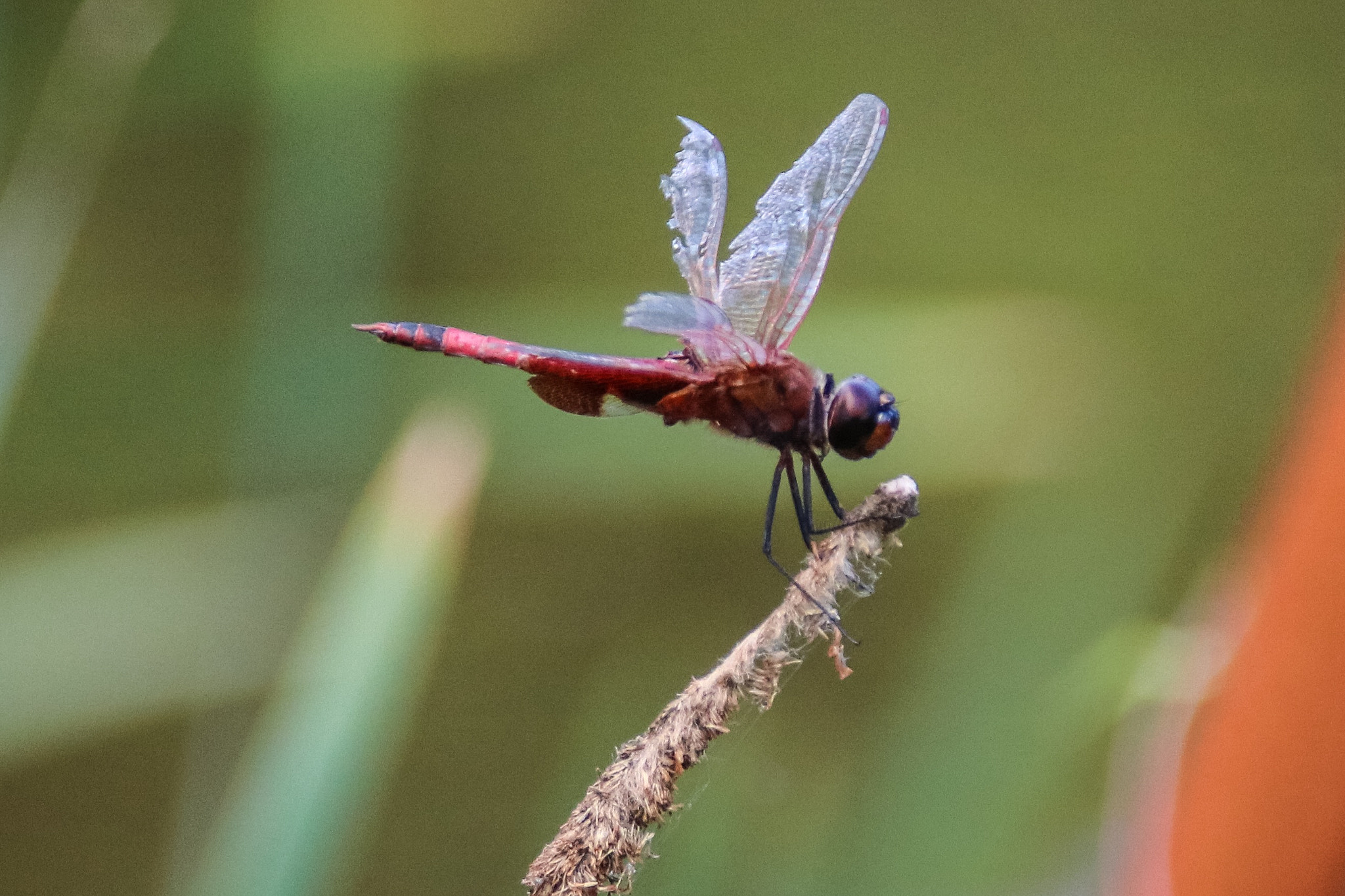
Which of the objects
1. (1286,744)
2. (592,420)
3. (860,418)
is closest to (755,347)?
(860,418)

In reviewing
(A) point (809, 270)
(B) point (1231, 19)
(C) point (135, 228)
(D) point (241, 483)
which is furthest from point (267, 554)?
(B) point (1231, 19)

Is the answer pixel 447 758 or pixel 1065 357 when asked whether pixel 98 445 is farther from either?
pixel 1065 357

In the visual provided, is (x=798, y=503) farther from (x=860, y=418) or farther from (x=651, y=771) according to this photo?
(x=651, y=771)

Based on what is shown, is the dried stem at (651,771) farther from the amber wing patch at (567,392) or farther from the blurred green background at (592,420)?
the blurred green background at (592,420)

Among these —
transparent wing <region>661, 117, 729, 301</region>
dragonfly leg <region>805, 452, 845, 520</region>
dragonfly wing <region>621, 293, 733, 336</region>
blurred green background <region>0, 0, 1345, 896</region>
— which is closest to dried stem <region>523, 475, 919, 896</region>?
dragonfly wing <region>621, 293, 733, 336</region>

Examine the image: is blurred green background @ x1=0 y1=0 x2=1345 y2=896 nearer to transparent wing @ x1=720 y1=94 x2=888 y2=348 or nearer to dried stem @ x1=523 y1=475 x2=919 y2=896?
transparent wing @ x1=720 y1=94 x2=888 y2=348
